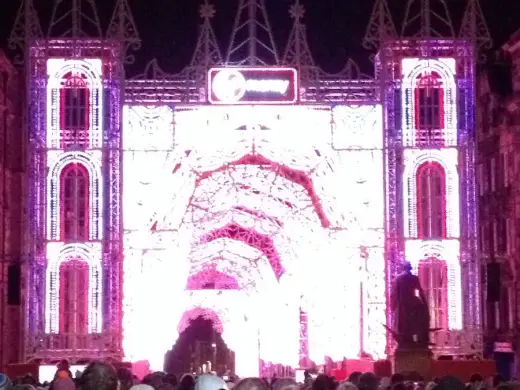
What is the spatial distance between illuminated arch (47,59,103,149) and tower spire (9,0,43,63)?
1.09 metres

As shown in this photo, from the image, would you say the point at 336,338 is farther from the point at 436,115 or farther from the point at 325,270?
the point at 436,115

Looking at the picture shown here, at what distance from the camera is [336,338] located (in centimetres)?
5034

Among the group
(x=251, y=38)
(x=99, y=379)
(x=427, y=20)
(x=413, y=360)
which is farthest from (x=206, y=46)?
(x=99, y=379)

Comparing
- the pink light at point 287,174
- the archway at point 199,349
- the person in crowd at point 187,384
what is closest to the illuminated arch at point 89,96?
the pink light at point 287,174

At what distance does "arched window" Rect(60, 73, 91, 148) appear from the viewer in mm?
47062

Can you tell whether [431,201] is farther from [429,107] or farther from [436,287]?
[429,107]

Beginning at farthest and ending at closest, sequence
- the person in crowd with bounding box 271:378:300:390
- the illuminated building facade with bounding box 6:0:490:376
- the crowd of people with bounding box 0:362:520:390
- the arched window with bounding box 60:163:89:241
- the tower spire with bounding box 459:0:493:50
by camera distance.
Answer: the tower spire with bounding box 459:0:493:50
the arched window with bounding box 60:163:89:241
the illuminated building facade with bounding box 6:0:490:376
the person in crowd with bounding box 271:378:300:390
the crowd of people with bounding box 0:362:520:390

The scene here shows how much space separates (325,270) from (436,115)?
818 cm

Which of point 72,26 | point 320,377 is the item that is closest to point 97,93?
point 72,26

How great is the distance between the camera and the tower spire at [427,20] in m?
48.6

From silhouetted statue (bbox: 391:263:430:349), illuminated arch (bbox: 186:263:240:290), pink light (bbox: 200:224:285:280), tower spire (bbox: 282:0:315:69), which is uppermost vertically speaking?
tower spire (bbox: 282:0:315:69)

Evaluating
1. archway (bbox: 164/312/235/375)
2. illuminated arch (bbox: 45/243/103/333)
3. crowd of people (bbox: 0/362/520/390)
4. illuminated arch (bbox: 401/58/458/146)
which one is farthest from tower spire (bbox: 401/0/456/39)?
archway (bbox: 164/312/235/375)

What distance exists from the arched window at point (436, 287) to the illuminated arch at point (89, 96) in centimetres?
1198

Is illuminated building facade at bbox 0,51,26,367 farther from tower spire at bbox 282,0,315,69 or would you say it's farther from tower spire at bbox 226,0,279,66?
tower spire at bbox 282,0,315,69
